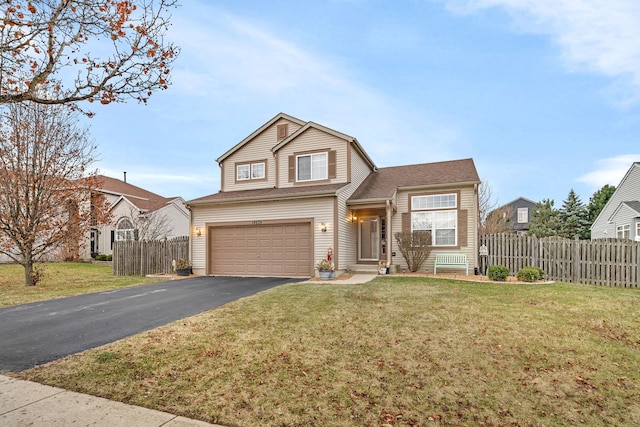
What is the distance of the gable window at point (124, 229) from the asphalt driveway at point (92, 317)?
15451mm

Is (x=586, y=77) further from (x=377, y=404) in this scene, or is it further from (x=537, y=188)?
(x=377, y=404)

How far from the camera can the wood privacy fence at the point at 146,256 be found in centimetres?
1577

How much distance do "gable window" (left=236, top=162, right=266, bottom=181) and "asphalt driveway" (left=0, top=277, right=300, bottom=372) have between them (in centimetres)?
688

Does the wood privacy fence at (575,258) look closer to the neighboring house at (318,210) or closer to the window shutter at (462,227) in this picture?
the window shutter at (462,227)


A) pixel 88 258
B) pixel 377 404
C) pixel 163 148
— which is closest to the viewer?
pixel 377 404

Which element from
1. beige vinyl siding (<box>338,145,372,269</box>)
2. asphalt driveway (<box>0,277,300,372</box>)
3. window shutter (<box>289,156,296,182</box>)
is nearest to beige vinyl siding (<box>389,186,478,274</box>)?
beige vinyl siding (<box>338,145,372,269</box>)

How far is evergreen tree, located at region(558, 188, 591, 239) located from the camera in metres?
29.8

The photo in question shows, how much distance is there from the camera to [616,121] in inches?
920

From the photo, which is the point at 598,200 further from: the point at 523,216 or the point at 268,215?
the point at 268,215

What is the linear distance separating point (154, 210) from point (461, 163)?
2161 centimetres

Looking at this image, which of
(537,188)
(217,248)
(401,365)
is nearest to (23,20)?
(401,365)

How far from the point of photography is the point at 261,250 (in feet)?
45.9

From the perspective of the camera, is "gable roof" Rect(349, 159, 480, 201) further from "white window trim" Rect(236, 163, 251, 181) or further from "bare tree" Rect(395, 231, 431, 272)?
"white window trim" Rect(236, 163, 251, 181)

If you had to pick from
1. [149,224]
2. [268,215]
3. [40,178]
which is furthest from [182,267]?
[149,224]
